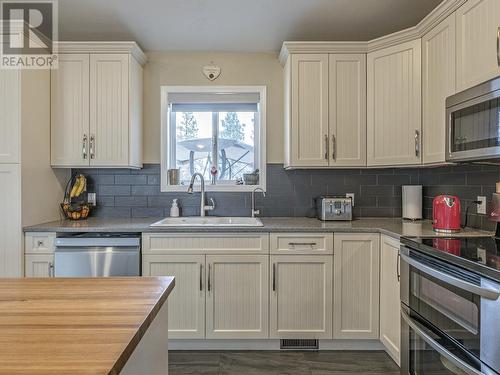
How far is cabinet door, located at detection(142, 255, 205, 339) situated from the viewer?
253 cm

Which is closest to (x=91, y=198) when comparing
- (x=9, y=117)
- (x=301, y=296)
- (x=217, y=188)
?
(x=9, y=117)

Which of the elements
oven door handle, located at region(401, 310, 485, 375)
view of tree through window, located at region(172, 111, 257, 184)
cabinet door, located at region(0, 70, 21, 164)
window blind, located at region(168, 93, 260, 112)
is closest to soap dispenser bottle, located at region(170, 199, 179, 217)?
view of tree through window, located at region(172, 111, 257, 184)

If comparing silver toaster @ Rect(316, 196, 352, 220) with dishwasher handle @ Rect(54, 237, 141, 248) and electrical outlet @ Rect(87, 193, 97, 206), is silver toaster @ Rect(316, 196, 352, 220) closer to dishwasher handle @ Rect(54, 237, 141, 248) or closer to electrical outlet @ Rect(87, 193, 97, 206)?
dishwasher handle @ Rect(54, 237, 141, 248)

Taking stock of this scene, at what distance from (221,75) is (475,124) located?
2094mm

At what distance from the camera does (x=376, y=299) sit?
98.7 inches

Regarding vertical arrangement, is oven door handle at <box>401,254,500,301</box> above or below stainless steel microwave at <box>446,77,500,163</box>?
below

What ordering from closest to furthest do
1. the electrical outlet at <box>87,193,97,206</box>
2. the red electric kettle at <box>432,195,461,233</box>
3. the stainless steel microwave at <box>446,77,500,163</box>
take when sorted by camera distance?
1. the stainless steel microwave at <box>446,77,500,163</box>
2. the red electric kettle at <box>432,195,461,233</box>
3. the electrical outlet at <box>87,193,97,206</box>

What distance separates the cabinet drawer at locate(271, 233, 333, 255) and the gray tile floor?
75 cm

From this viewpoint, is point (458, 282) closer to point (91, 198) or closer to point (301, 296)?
point (301, 296)

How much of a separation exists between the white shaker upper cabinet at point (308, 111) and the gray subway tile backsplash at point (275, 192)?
1.16ft

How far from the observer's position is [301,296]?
2.54 m

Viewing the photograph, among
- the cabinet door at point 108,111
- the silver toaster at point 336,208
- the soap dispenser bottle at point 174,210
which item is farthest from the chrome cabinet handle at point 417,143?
the cabinet door at point 108,111

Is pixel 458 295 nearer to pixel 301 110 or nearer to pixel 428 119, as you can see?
pixel 428 119

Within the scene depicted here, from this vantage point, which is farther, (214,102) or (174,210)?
(214,102)
